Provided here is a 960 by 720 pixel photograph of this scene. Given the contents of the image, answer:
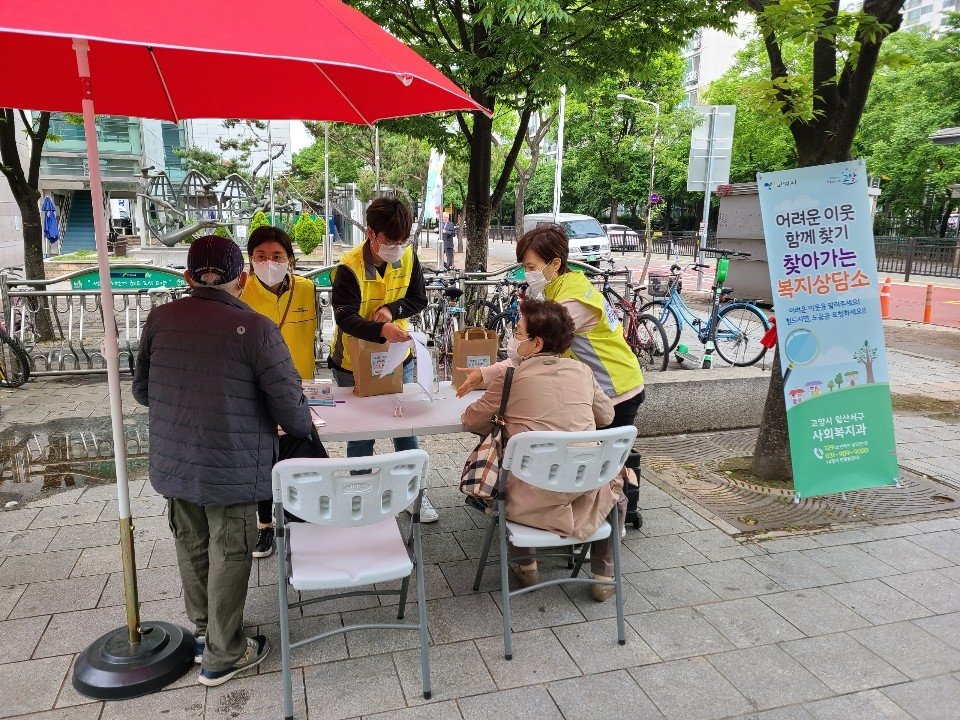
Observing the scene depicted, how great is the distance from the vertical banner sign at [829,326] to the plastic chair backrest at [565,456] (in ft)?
6.59

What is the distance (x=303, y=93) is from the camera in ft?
10.6

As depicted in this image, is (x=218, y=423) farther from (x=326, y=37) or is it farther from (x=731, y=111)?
(x=731, y=111)

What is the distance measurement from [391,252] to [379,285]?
191 millimetres

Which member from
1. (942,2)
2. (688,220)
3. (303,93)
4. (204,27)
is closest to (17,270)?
(303,93)

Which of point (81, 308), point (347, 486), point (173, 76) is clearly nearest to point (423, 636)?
point (347, 486)

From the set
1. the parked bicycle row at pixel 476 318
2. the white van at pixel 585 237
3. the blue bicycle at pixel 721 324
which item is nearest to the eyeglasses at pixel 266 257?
the parked bicycle row at pixel 476 318

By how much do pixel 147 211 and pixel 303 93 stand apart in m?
19.4

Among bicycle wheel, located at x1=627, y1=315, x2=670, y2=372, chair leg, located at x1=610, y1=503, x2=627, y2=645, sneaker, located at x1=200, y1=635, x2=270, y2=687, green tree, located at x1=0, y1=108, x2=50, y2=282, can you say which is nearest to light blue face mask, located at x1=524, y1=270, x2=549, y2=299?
chair leg, located at x1=610, y1=503, x2=627, y2=645

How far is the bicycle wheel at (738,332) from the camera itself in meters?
8.58

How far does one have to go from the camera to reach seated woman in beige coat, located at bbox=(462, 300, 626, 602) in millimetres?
2992

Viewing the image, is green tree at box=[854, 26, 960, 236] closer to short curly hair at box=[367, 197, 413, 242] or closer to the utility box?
the utility box

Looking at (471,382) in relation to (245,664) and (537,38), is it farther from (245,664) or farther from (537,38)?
(537,38)

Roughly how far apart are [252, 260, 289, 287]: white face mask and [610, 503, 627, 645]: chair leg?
6.67 ft

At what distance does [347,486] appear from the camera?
2424 millimetres
